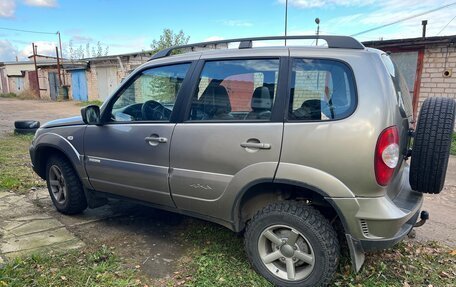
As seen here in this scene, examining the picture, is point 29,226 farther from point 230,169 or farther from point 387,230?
point 387,230

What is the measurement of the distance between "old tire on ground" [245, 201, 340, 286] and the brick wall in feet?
28.2

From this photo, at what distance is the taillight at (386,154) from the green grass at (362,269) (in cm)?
97

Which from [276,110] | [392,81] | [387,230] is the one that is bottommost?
[387,230]

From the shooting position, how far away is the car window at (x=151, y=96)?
3.27m

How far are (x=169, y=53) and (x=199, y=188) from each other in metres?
1.46

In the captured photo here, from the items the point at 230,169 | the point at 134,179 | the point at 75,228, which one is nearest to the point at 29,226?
the point at 75,228

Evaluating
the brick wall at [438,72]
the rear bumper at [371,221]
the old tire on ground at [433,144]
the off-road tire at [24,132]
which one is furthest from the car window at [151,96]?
the brick wall at [438,72]

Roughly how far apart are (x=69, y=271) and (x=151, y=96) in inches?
67.2

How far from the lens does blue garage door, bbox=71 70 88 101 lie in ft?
85.2

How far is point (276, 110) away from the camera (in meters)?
2.66

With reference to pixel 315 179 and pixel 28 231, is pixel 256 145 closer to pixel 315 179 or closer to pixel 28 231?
pixel 315 179

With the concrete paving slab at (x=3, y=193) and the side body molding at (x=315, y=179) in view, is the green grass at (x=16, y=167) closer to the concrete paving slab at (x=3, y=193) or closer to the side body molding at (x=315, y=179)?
the concrete paving slab at (x=3, y=193)

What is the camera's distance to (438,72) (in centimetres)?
955

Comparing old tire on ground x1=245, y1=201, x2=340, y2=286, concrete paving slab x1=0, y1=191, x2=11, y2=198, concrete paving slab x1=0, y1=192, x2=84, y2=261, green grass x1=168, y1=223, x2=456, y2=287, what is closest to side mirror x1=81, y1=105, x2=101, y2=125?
concrete paving slab x1=0, y1=192, x2=84, y2=261
